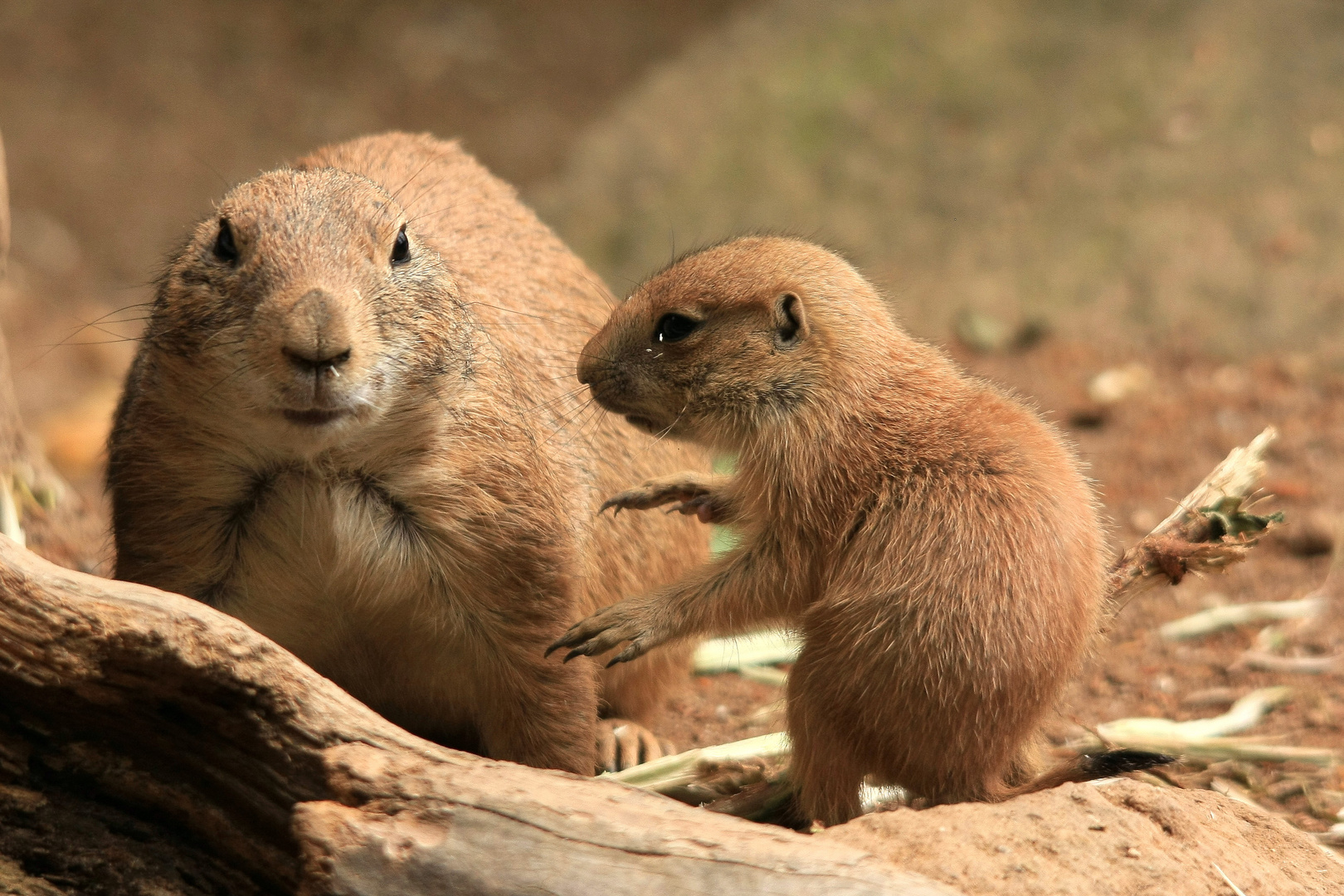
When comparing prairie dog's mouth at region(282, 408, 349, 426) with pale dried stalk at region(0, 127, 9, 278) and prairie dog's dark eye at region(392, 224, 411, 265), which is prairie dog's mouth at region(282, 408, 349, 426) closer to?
prairie dog's dark eye at region(392, 224, 411, 265)

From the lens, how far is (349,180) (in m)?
3.94

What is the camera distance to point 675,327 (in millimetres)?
3930

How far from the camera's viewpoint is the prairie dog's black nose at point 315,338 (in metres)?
3.18

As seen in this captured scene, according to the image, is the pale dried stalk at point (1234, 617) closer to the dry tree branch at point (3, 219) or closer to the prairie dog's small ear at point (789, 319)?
the prairie dog's small ear at point (789, 319)

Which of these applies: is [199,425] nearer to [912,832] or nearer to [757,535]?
[757,535]

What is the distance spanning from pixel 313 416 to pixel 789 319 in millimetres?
1389

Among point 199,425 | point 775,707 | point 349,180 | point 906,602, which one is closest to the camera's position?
point 906,602

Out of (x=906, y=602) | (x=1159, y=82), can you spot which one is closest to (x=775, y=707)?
(x=906, y=602)

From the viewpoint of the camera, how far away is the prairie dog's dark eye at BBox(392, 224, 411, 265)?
3.80 metres

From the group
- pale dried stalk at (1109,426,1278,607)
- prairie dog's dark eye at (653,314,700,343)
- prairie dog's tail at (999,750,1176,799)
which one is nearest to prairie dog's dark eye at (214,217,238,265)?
prairie dog's dark eye at (653,314,700,343)

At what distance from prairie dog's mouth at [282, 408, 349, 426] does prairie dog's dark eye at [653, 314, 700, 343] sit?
3.38ft

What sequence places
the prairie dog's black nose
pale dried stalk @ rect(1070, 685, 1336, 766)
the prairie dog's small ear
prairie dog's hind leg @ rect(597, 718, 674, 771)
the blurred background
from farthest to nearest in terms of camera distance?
the blurred background
prairie dog's hind leg @ rect(597, 718, 674, 771)
pale dried stalk @ rect(1070, 685, 1336, 766)
the prairie dog's small ear
the prairie dog's black nose

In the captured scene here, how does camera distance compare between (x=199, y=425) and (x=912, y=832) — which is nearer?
(x=912, y=832)

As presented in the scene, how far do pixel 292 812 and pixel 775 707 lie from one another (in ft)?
8.13
